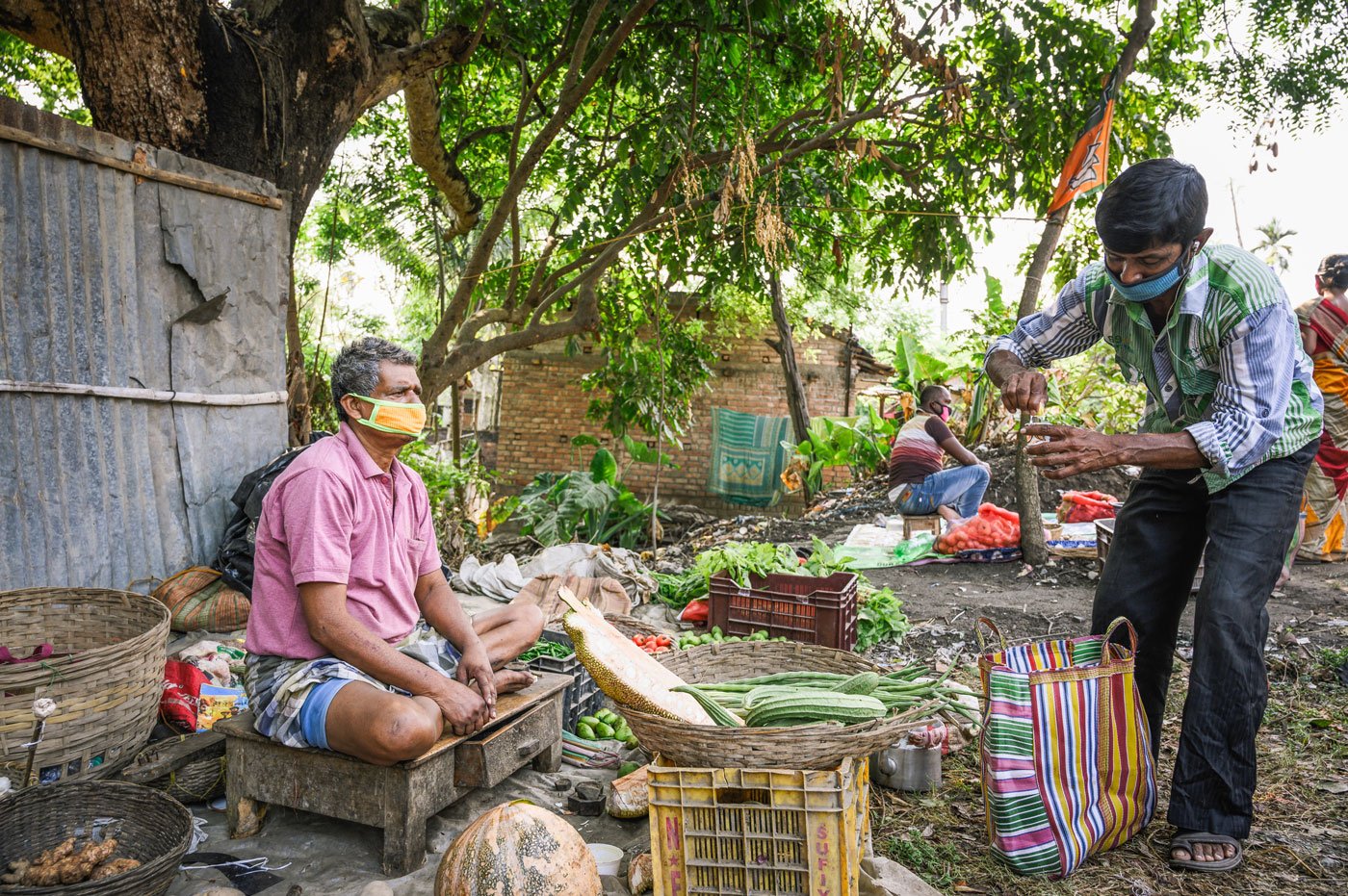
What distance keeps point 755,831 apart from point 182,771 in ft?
7.33

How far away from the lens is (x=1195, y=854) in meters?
2.76

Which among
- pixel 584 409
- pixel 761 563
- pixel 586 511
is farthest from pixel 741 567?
pixel 584 409

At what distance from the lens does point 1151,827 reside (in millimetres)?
3035

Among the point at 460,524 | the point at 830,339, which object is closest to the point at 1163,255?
the point at 460,524

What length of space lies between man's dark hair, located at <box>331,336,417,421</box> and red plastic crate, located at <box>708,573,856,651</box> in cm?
280

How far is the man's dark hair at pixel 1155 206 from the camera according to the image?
104 inches

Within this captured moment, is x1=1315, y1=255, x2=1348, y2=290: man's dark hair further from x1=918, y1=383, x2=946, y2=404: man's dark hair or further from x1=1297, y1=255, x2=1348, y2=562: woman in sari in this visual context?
x1=918, y1=383, x2=946, y2=404: man's dark hair

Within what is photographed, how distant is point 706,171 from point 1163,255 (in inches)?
196

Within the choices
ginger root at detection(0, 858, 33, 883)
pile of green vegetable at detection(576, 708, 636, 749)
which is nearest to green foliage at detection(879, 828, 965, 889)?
pile of green vegetable at detection(576, 708, 636, 749)

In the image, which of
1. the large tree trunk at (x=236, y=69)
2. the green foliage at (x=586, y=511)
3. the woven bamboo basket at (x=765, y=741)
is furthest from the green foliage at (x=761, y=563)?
the green foliage at (x=586, y=511)

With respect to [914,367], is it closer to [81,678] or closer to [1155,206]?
[1155,206]

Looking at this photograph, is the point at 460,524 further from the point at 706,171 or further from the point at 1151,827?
the point at 1151,827

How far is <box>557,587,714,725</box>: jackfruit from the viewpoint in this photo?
2283 millimetres

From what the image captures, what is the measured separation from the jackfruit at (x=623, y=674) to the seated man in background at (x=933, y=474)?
6.49m
